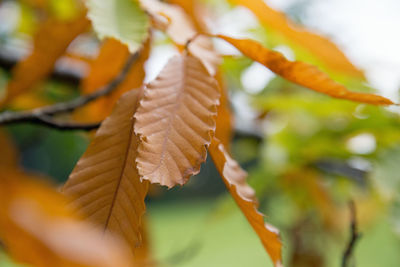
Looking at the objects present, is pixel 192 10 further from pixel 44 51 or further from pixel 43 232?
pixel 43 232

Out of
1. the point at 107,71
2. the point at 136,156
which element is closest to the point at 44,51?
the point at 107,71

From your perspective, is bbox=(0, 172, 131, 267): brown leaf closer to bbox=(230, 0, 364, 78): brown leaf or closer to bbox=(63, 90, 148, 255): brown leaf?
bbox=(63, 90, 148, 255): brown leaf

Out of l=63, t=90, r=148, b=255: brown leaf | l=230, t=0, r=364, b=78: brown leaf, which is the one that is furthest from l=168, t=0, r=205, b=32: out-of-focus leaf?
l=63, t=90, r=148, b=255: brown leaf

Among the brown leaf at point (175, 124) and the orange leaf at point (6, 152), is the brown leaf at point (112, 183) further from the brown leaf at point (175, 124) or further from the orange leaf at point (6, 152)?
the orange leaf at point (6, 152)

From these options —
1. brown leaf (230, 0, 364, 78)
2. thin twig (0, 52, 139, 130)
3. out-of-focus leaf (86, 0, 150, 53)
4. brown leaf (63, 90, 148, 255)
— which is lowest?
brown leaf (230, 0, 364, 78)

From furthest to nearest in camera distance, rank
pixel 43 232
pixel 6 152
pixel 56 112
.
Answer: pixel 6 152 < pixel 56 112 < pixel 43 232

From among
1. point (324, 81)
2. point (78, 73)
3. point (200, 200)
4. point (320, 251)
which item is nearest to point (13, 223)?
point (324, 81)

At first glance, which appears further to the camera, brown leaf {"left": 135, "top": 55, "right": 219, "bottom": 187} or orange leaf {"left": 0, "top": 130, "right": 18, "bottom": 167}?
orange leaf {"left": 0, "top": 130, "right": 18, "bottom": 167}

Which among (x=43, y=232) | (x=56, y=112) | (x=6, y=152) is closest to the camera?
(x=43, y=232)
